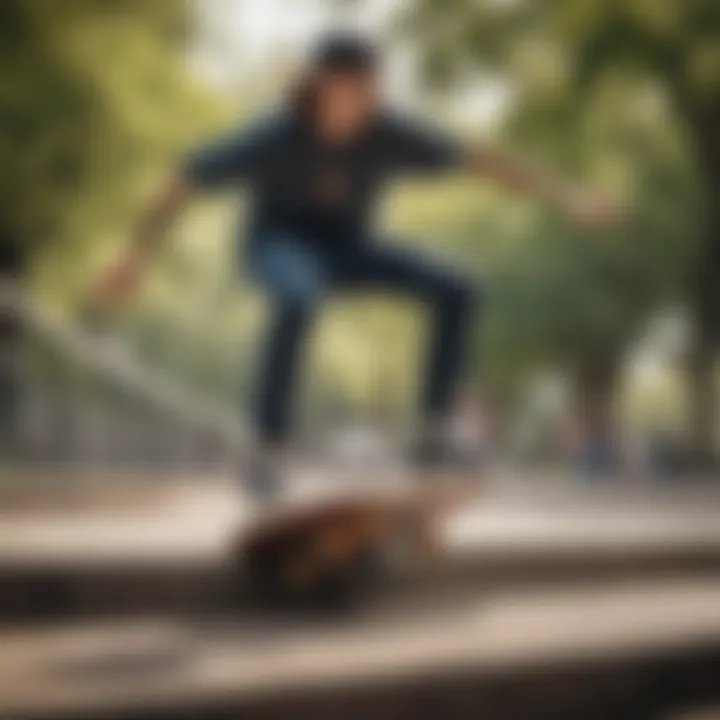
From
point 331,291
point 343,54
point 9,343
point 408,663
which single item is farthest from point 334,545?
point 343,54

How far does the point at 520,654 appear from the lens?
0.91 meters

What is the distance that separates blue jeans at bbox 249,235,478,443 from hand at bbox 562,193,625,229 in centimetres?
13

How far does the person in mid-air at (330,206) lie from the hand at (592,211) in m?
0.07

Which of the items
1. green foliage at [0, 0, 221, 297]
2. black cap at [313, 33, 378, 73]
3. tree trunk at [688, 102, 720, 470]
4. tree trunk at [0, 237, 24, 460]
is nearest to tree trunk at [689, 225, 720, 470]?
tree trunk at [688, 102, 720, 470]

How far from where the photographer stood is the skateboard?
918mm

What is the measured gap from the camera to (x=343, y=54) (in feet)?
3.18

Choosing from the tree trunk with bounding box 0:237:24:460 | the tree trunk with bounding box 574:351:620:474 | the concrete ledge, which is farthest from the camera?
the tree trunk with bounding box 574:351:620:474

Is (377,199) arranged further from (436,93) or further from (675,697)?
(675,697)

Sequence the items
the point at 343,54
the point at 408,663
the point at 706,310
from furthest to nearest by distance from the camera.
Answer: the point at 706,310 → the point at 343,54 → the point at 408,663

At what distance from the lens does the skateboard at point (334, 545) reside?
0.92m

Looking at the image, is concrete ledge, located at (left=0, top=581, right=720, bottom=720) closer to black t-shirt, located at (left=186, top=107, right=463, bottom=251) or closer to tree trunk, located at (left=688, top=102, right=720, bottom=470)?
A: tree trunk, located at (left=688, top=102, right=720, bottom=470)

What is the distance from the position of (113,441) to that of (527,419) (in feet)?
1.23

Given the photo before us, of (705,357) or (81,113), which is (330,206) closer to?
(81,113)

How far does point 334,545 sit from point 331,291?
0.75 feet
